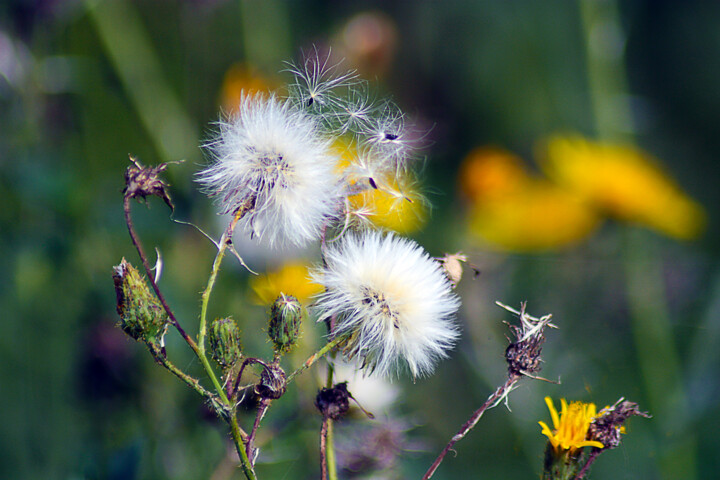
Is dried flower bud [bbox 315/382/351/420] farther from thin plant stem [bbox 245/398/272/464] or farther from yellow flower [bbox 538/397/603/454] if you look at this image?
yellow flower [bbox 538/397/603/454]

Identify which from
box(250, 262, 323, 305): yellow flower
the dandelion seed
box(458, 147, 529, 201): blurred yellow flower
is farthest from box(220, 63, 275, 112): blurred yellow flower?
the dandelion seed

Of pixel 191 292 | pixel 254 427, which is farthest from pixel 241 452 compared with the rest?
pixel 191 292

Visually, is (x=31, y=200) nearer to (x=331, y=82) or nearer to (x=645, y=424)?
(x=331, y=82)

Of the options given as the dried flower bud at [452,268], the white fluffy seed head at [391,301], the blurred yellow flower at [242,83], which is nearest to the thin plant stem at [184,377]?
the white fluffy seed head at [391,301]

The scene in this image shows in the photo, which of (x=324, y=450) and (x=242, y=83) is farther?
(x=242, y=83)

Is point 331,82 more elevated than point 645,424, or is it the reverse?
point 645,424

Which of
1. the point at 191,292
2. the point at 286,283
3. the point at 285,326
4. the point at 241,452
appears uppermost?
the point at 191,292

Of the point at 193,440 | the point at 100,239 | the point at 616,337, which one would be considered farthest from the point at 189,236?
the point at 616,337

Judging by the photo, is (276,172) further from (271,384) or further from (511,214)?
(511,214)
